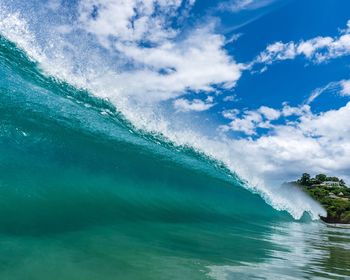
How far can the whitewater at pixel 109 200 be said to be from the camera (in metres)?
4.33

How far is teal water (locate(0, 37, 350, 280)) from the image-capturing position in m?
4.27

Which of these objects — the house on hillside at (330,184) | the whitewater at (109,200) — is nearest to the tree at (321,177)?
the house on hillside at (330,184)

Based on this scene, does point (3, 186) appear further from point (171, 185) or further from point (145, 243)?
point (171, 185)

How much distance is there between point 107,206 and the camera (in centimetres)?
842

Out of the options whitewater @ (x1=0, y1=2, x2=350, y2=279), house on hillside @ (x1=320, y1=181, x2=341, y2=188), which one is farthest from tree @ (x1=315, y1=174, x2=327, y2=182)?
whitewater @ (x1=0, y1=2, x2=350, y2=279)

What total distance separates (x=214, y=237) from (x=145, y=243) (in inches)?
88.4

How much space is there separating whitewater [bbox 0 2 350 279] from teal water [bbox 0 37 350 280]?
3 centimetres

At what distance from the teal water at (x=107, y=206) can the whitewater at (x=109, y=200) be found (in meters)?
0.03

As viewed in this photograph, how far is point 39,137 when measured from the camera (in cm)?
923

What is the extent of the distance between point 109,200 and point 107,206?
490mm

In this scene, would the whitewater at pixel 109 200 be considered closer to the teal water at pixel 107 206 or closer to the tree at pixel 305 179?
the teal water at pixel 107 206

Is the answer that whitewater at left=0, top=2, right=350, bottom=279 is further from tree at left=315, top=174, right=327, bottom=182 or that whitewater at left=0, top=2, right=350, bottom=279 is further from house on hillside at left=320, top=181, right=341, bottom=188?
tree at left=315, top=174, right=327, bottom=182

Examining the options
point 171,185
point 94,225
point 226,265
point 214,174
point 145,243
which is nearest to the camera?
point 226,265

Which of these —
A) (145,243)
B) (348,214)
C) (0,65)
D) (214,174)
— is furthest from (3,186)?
(348,214)
